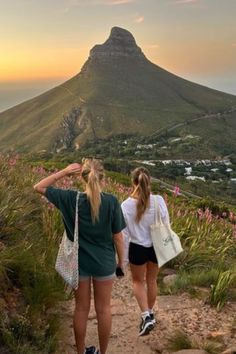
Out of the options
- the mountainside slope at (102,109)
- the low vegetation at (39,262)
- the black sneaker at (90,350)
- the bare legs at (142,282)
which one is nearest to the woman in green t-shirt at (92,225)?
the black sneaker at (90,350)

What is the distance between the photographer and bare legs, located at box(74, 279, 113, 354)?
4703mm

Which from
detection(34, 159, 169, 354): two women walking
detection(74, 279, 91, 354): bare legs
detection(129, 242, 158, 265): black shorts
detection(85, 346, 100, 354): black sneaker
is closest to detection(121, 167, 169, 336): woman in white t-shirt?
Result: detection(129, 242, 158, 265): black shorts

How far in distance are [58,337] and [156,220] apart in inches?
59.9

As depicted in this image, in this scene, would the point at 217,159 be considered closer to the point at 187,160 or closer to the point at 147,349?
the point at 187,160

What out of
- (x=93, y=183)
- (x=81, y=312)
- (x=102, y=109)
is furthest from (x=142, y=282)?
(x=102, y=109)

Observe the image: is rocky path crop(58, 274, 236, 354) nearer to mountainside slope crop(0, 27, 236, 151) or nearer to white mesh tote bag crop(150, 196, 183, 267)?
white mesh tote bag crop(150, 196, 183, 267)

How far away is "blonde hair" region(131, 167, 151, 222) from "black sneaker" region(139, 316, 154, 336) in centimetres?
105

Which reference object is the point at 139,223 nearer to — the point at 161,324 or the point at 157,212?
the point at 157,212

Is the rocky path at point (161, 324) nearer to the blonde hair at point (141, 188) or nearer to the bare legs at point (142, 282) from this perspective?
the bare legs at point (142, 282)

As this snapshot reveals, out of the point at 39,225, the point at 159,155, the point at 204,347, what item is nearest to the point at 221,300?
the point at 204,347

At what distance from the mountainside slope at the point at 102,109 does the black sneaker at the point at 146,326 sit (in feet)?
394

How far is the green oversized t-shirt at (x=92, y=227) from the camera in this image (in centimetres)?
453

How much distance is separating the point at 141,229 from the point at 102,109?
152 metres

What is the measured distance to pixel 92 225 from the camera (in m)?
4.54
